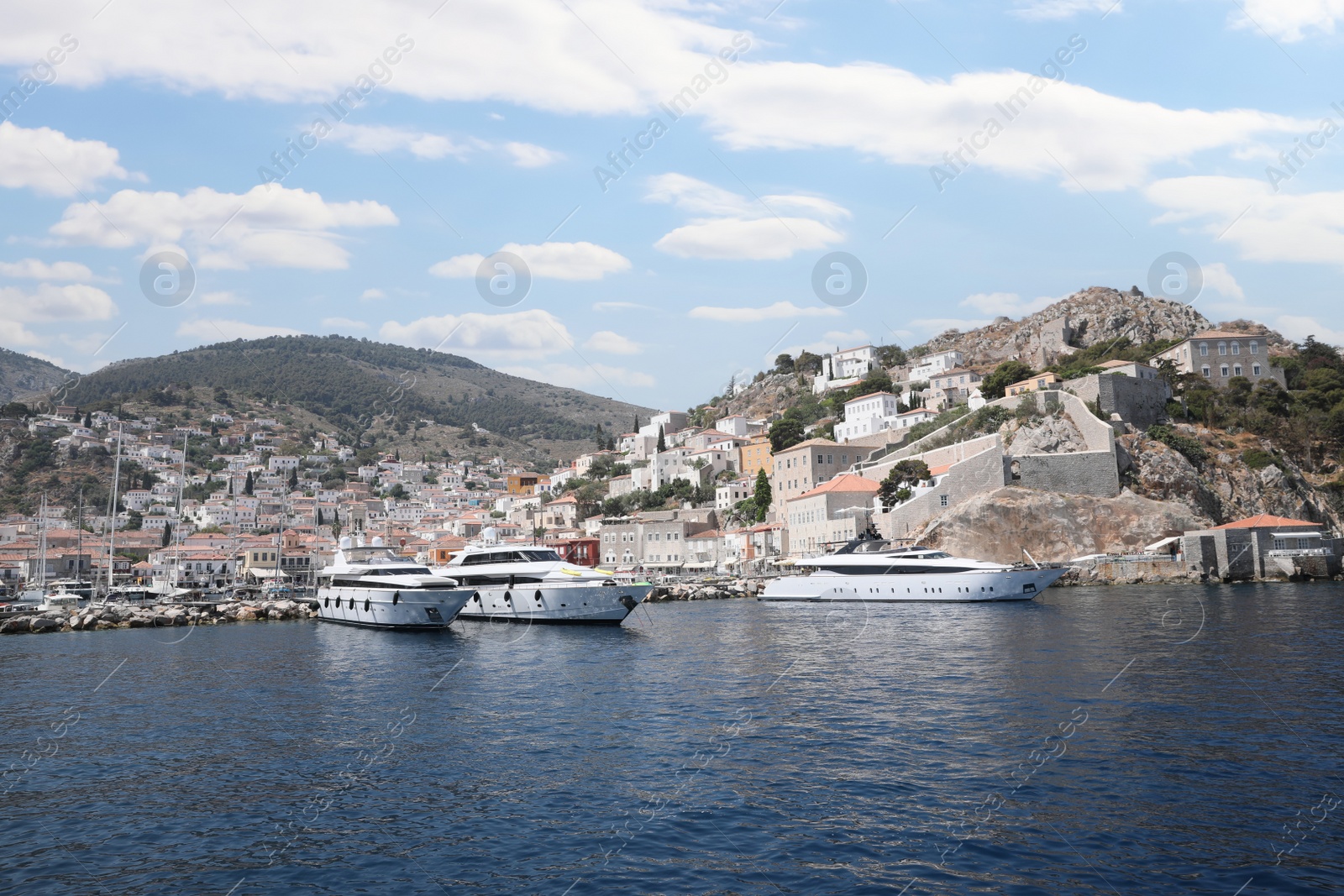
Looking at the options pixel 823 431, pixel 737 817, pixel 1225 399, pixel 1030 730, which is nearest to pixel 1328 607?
pixel 1030 730

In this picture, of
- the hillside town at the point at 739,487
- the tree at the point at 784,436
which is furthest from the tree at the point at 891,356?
the tree at the point at 784,436

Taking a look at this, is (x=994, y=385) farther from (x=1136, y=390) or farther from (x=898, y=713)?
(x=898, y=713)

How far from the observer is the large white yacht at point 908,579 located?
145 ft

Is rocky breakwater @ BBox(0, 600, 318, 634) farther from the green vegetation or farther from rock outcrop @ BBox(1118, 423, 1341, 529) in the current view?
the green vegetation

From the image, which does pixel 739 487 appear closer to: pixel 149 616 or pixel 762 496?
pixel 762 496

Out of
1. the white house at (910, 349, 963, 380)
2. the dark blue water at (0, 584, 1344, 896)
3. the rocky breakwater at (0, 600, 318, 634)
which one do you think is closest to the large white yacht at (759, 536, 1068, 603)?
the dark blue water at (0, 584, 1344, 896)

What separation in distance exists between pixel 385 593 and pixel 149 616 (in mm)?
19963

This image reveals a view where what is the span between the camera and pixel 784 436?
91250 millimetres

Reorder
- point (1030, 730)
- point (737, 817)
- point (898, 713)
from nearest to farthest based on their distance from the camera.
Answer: point (737, 817), point (1030, 730), point (898, 713)

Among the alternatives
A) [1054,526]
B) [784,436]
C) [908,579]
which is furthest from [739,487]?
[908,579]

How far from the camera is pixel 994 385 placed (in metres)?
80.1

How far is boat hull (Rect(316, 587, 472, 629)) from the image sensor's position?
121 feet

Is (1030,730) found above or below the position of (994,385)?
below

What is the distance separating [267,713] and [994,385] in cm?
7291
